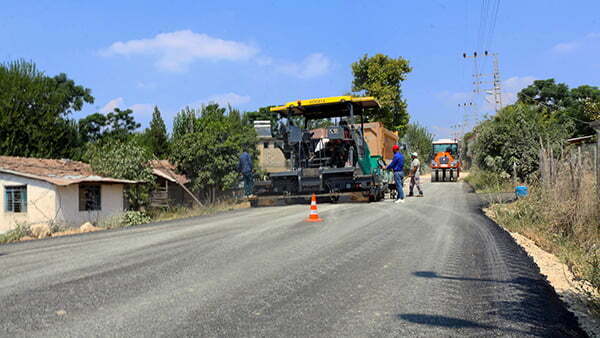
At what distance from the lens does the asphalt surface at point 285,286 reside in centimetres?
410

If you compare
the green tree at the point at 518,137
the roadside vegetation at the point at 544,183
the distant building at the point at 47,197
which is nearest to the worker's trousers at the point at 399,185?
the roadside vegetation at the point at 544,183

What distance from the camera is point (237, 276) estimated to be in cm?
583

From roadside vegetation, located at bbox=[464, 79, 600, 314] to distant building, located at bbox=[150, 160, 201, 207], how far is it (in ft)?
53.6

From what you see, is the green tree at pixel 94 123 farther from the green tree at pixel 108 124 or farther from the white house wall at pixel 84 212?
the white house wall at pixel 84 212

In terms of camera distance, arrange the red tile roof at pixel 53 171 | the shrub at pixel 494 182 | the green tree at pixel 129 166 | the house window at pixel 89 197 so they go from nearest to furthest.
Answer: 1. the shrub at pixel 494 182
2. the red tile roof at pixel 53 171
3. the house window at pixel 89 197
4. the green tree at pixel 129 166

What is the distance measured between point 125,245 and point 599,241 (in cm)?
766

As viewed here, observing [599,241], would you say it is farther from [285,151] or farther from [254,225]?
[285,151]

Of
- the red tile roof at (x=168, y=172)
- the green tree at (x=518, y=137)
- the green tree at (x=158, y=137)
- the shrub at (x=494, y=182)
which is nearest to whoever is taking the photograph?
the green tree at (x=518, y=137)

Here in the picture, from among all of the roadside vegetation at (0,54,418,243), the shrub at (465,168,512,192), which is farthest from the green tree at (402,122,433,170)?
the shrub at (465,168,512,192)

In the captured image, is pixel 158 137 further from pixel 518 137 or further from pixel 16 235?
pixel 518 137

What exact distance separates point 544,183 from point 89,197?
61.4 ft

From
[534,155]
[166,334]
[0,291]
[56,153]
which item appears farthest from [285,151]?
[56,153]

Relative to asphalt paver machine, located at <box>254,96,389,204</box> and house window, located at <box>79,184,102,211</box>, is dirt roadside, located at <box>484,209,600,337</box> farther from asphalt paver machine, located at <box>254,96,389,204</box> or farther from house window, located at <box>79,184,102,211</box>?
house window, located at <box>79,184,102,211</box>

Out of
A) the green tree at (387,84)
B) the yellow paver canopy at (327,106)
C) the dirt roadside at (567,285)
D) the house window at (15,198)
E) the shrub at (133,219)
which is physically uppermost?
the green tree at (387,84)
